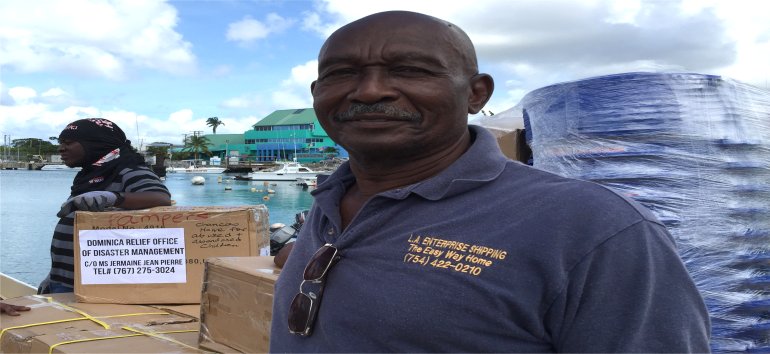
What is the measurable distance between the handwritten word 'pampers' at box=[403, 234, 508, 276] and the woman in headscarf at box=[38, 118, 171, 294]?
2517 mm

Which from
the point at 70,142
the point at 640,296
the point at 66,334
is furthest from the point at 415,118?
the point at 70,142

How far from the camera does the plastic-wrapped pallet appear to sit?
5.85 ft

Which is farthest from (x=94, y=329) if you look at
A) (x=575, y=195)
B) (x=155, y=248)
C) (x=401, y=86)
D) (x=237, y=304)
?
(x=575, y=195)

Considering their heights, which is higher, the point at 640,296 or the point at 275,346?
the point at 640,296

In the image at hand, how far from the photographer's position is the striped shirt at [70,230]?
10.5 feet

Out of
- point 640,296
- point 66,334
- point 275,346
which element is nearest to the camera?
point 640,296

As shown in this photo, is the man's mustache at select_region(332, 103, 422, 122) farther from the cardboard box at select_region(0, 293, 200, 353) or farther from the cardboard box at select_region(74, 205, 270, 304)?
the cardboard box at select_region(74, 205, 270, 304)

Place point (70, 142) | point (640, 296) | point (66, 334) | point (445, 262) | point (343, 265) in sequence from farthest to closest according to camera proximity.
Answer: point (70, 142), point (66, 334), point (343, 265), point (445, 262), point (640, 296)

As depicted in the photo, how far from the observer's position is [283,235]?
11.9ft

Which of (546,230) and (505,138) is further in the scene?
(505,138)

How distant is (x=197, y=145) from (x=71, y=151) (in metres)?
86.5

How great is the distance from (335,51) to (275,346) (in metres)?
0.60

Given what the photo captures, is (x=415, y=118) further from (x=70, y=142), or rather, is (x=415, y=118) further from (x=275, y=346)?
(x=70, y=142)

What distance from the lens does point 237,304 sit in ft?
7.27
